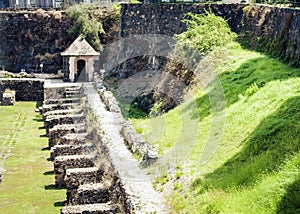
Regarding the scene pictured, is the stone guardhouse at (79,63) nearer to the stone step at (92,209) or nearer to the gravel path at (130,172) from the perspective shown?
the gravel path at (130,172)

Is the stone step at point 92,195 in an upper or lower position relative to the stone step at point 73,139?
upper

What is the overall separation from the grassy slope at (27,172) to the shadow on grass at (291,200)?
7.72 meters

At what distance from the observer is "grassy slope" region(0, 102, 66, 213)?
A: 610 inches

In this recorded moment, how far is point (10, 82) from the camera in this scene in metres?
33.9

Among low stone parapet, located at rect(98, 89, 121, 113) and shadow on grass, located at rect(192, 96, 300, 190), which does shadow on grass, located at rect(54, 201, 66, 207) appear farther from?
low stone parapet, located at rect(98, 89, 121, 113)

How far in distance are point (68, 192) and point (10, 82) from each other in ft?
65.5

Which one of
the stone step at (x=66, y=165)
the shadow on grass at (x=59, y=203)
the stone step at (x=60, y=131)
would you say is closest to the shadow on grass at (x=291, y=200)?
the shadow on grass at (x=59, y=203)

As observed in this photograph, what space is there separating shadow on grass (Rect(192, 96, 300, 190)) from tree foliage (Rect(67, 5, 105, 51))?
24801 millimetres

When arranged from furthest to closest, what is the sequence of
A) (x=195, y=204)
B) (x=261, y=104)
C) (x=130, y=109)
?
1. (x=130, y=109)
2. (x=261, y=104)
3. (x=195, y=204)

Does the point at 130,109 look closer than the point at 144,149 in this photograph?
No

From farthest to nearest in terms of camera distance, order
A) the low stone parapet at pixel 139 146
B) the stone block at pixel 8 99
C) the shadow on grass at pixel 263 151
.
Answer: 1. the stone block at pixel 8 99
2. the low stone parapet at pixel 139 146
3. the shadow on grass at pixel 263 151

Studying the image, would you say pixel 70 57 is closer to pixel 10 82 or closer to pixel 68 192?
pixel 10 82

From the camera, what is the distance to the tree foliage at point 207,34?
74.1 feet

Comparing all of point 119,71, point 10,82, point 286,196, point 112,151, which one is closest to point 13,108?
point 10,82
